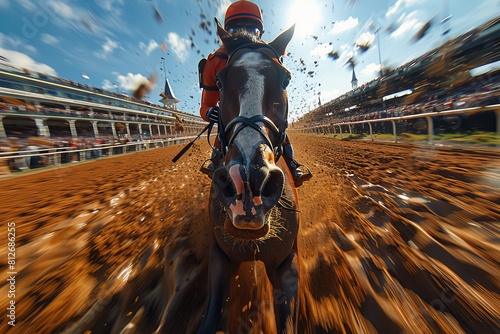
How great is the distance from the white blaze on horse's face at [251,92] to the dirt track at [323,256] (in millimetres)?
1612

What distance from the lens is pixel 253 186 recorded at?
108 centimetres

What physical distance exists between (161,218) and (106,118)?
3112 cm

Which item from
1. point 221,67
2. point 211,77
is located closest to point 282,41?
point 221,67

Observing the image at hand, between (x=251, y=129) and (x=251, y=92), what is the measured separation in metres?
0.37

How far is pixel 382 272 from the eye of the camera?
199 cm

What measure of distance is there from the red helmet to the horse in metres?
0.97

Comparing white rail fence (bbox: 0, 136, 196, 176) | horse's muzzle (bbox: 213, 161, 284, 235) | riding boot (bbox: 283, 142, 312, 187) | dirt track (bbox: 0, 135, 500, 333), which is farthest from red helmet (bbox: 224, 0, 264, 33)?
white rail fence (bbox: 0, 136, 196, 176)

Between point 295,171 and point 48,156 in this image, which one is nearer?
point 295,171

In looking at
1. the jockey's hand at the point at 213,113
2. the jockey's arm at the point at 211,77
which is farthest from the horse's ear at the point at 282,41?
the jockey's hand at the point at 213,113

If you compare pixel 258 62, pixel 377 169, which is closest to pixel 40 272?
pixel 258 62

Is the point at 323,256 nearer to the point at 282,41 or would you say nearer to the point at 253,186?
the point at 253,186

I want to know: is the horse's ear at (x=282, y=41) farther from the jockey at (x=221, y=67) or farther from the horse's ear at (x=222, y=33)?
the jockey at (x=221, y=67)

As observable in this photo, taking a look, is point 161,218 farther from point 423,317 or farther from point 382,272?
point 423,317

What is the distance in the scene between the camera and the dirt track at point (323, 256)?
161cm
